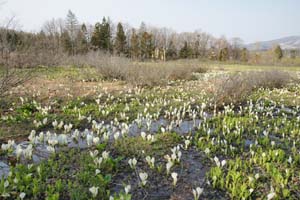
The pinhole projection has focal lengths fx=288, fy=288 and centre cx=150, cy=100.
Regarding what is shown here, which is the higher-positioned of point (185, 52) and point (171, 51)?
point (171, 51)

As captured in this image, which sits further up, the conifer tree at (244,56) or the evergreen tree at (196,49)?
the evergreen tree at (196,49)

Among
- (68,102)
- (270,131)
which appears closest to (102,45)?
(68,102)

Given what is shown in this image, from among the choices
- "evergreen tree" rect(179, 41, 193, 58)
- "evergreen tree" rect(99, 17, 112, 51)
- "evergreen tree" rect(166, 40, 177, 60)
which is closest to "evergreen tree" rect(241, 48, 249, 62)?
"evergreen tree" rect(179, 41, 193, 58)

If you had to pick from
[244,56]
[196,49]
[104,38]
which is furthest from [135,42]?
[244,56]

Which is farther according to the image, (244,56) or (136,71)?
(244,56)

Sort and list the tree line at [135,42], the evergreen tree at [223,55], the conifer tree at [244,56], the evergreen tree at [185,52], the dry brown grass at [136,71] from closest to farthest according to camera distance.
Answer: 1. the dry brown grass at [136,71]
2. the tree line at [135,42]
3. the evergreen tree at [185,52]
4. the conifer tree at [244,56]
5. the evergreen tree at [223,55]

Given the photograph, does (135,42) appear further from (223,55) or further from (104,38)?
(223,55)

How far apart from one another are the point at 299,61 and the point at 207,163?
184ft

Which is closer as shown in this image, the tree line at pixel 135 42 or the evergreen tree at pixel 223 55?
the tree line at pixel 135 42

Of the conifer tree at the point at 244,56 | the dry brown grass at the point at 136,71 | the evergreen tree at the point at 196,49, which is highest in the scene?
the evergreen tree at the point at 196,49

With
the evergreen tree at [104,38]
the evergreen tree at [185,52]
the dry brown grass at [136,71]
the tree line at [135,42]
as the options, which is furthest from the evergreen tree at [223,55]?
the dry brown grass at [136,71]

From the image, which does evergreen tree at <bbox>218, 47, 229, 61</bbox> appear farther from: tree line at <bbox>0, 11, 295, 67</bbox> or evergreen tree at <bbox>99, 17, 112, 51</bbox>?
evergreen tree at <bbox>99, 17, 112, 51</bbox>

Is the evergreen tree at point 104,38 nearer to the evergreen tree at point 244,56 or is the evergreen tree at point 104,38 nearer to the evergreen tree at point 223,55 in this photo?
the evergreen tree at point 223,55

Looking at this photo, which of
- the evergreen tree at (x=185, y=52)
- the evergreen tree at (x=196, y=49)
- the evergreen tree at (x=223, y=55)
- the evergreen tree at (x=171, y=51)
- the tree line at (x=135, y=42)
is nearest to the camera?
the tree line at (x=135, y=42)
